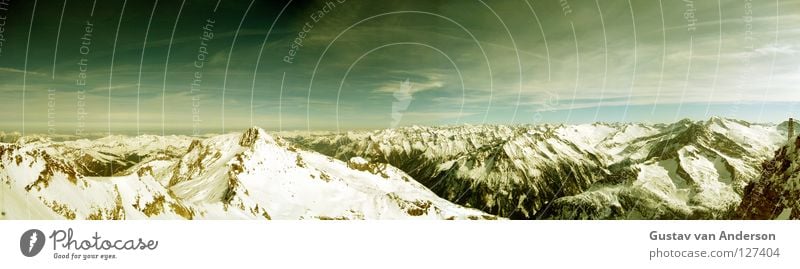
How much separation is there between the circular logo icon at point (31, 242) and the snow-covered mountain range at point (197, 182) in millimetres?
1128

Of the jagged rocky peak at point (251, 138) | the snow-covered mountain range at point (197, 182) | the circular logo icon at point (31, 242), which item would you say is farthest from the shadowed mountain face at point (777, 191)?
the jagged rocky peak at point (251, 138)

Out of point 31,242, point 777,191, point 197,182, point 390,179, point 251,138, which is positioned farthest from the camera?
point 390,179

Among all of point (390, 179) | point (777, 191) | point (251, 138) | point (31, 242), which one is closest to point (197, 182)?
point (251, 138)

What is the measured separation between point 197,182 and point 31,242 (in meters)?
83.3

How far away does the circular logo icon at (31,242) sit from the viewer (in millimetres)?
11957

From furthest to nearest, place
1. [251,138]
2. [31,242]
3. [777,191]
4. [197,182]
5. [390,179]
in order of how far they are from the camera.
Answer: [390,179] < [251,138] < [197,182] < [777,191] < [31,242]

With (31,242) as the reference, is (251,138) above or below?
below

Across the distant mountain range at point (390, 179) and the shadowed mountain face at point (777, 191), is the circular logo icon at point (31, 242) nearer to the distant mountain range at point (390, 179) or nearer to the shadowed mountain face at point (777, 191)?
the distant mountain range at point (390, 179)

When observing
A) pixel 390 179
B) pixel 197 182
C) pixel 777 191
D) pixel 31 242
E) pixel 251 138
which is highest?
pixel 777 191

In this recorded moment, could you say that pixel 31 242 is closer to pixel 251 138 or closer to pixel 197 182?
pixel 197 182

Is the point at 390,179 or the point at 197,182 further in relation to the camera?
the point at 390,179

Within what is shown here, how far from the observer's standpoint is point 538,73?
68.9ft

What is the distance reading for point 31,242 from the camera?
12039 mm

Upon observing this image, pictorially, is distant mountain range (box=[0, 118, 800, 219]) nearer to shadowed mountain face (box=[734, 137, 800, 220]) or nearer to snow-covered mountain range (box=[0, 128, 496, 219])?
shadowed mountain face (box=[734, 137, 800, 220])
